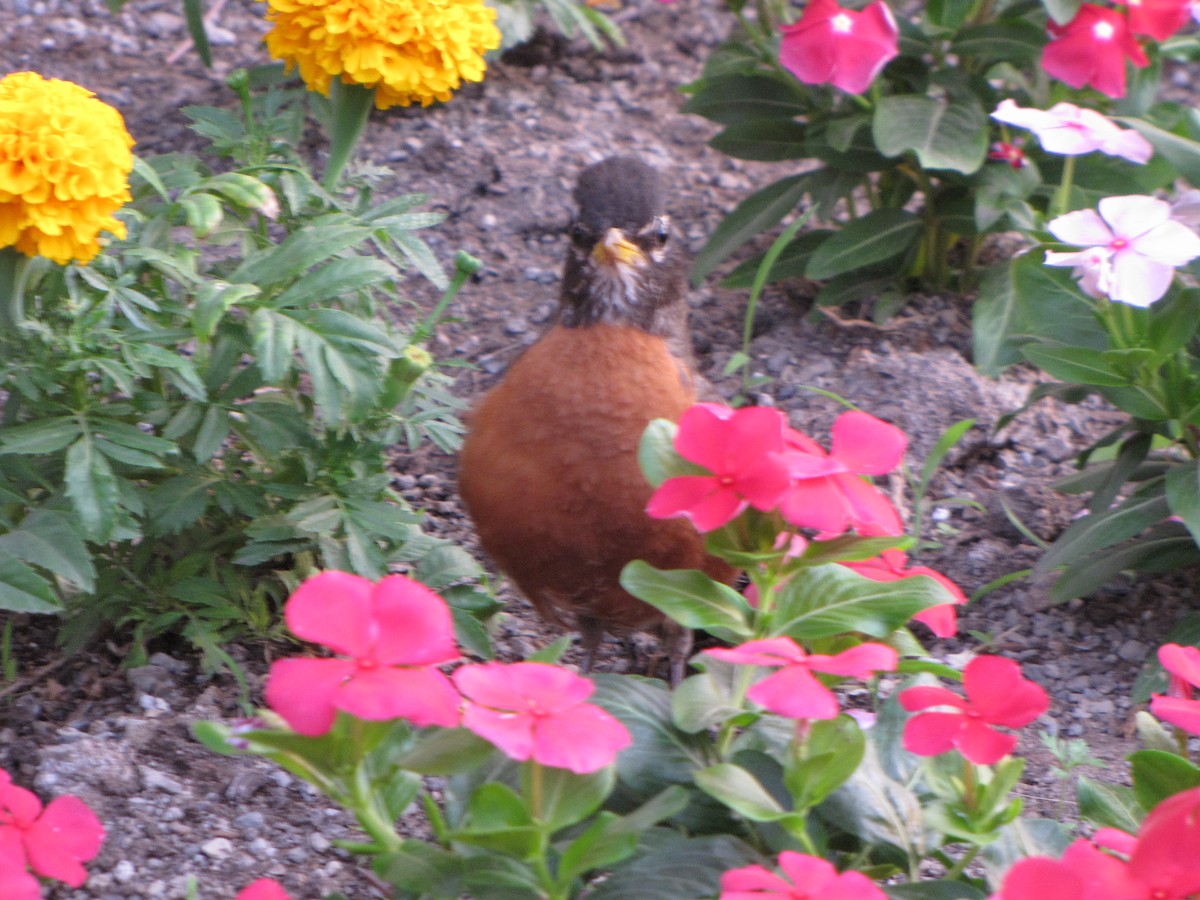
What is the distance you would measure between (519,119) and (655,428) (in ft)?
10.8

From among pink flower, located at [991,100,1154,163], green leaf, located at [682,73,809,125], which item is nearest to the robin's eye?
pink flower, located at [991,100,1154,163]

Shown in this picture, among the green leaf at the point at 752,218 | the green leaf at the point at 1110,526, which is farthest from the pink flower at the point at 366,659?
the green leaf at the point at 752,218

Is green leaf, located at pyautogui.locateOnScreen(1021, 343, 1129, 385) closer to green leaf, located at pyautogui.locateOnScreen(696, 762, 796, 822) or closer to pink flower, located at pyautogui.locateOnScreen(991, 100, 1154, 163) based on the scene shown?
pink flower, located at pyautogui.locateOnScreen(991, 100, 1154, 163)

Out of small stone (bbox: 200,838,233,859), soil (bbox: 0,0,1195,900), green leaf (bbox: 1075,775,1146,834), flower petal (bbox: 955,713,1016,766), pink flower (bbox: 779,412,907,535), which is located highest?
pink flower (bbox: 779,412,907,535)

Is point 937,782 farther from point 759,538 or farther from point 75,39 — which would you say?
point 75,39

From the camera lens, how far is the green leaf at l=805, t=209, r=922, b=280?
403 centimetres

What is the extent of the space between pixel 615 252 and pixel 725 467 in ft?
4.63

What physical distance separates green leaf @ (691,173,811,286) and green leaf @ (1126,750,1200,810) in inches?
100

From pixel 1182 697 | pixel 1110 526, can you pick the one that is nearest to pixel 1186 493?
pixel 1110 526

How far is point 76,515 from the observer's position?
2.41 m

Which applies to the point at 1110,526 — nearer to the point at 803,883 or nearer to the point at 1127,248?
the point at 1127,248

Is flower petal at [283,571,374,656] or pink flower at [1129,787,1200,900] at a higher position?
flower petal at [283,571,374,656]

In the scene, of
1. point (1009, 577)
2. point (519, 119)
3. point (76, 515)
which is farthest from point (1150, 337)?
point (519, 119)

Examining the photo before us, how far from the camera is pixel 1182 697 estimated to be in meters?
1.98
